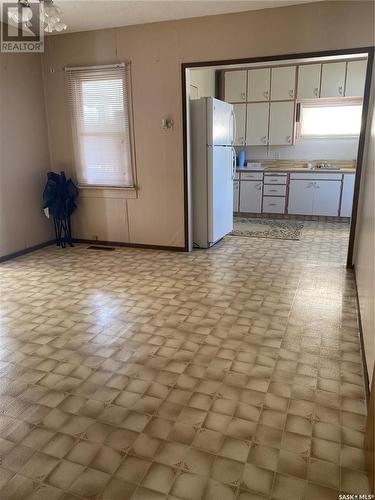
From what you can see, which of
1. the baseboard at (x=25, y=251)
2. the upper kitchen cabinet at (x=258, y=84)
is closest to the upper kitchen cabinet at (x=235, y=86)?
A: the upper kitchen cabinet at (x=258, y=84)

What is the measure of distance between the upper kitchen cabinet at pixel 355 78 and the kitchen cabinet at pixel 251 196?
2010 mm

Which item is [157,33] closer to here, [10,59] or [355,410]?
[10,59]

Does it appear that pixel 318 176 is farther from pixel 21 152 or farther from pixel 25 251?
pixel 25 251

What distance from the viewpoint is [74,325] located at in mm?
2861

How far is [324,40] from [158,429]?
12.5ft

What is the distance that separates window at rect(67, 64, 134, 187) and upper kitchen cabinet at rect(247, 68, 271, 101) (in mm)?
2866

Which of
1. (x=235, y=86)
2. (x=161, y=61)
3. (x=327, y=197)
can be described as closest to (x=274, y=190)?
(x=327, y=197)

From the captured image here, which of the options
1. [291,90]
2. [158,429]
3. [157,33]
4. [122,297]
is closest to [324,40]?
[157,33]

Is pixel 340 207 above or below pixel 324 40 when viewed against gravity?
below

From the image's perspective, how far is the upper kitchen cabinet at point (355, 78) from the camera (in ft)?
19.4

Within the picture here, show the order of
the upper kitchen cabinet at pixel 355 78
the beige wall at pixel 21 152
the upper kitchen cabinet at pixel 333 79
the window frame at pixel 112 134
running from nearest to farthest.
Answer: the beige wall at pixel 21 152, the window frame at pixel 112 134, the upper kitchen cabinet at pixel 355 78, the upper kitchen cabinet at pixel 333 79

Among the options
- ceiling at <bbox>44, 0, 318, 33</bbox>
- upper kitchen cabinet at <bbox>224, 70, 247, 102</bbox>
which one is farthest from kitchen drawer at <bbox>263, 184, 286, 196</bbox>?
ceiling at <bbox>44, 0, 318, 33</bbox>

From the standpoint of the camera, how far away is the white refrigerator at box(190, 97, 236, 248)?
454cm

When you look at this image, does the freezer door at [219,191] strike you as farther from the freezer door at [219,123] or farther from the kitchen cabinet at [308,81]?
the kitchen cabinet at [308,81]
